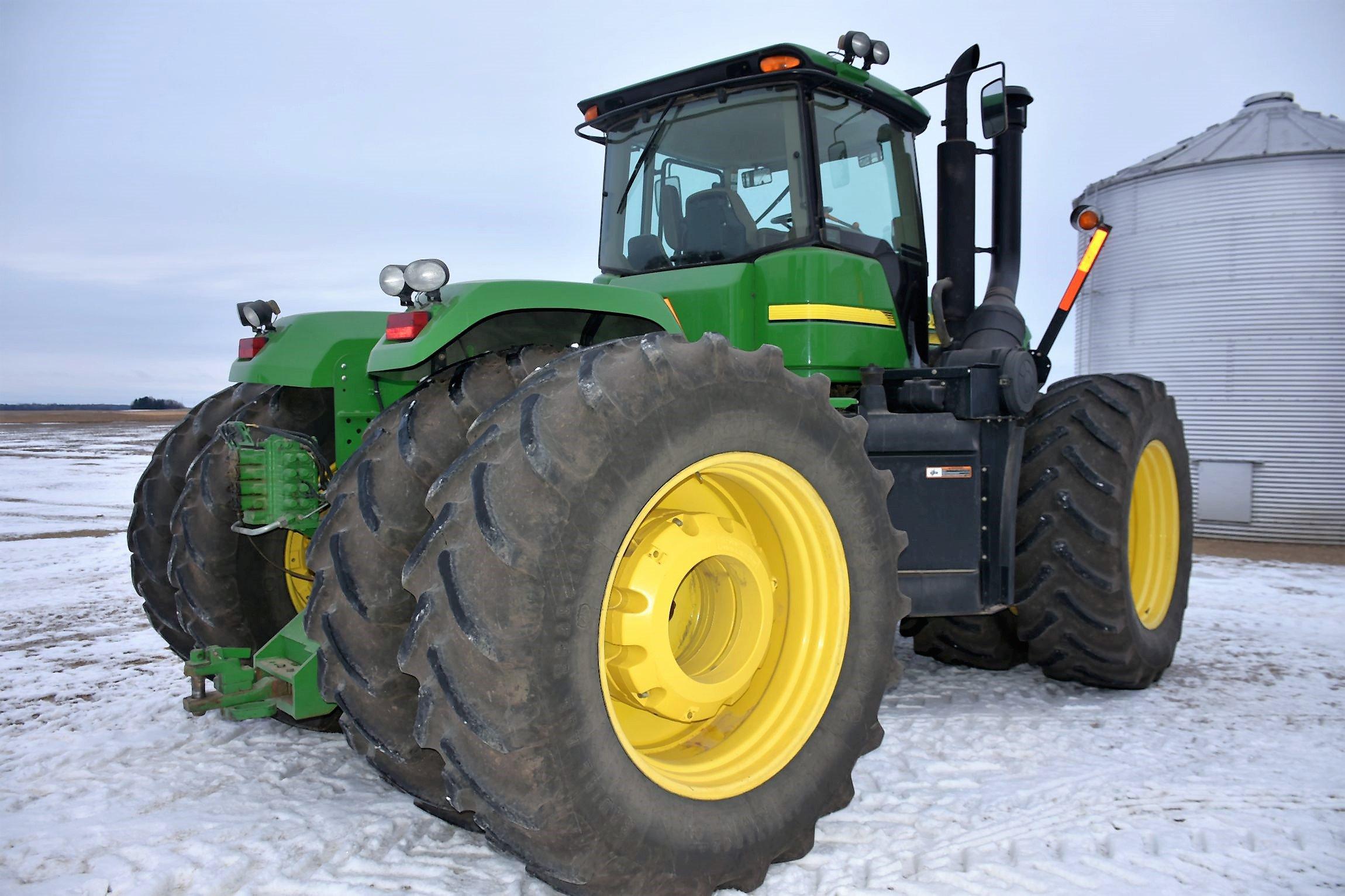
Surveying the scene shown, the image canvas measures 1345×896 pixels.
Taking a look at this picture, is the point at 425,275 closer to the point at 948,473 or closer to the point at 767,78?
the point at 767,78

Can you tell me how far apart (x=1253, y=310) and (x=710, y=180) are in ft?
24.2

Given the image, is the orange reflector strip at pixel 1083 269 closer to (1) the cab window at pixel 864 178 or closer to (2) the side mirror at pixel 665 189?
(1) the cab window at pixel 864 178

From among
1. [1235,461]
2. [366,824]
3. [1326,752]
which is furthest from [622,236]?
[1235,461]

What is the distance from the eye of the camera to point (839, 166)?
13.1 ft

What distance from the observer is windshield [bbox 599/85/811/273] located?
3881 millimetres

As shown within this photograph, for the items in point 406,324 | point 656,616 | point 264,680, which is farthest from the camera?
point 264,680

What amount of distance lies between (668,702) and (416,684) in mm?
686

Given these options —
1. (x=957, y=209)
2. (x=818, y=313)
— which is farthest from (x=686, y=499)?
(x=957, y=209)

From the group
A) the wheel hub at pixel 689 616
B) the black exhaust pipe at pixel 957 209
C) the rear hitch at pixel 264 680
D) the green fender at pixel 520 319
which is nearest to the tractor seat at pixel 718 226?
the green fender at pixel 520 319

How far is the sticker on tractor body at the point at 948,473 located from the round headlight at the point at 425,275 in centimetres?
203

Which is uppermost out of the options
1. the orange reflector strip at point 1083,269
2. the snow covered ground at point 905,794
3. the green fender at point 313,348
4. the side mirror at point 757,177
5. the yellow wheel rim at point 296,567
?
the side mirror at point 757,177

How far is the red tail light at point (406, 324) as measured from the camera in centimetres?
272

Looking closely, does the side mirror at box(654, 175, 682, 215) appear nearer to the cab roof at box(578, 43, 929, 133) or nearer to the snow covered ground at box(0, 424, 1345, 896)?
the cab roof at box(578, 43, 929, 133)

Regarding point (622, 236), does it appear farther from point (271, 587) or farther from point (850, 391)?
point (271, 587)
